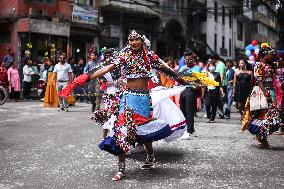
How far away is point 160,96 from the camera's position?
6.84 metres

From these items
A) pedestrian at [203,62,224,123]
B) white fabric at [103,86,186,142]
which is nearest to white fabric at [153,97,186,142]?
white fabric at [103,86,186,142]

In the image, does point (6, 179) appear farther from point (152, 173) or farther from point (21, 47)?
point (21, 47)

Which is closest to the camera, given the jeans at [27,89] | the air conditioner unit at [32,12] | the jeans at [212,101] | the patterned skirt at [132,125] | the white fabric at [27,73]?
the patterned skirt at [132,125]

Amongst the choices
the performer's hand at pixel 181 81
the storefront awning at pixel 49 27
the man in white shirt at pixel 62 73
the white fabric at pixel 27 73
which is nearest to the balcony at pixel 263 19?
the storefront awning at pixel 49 27

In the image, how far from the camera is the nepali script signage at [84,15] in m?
27.8

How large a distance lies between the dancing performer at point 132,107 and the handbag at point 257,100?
9.01 feet

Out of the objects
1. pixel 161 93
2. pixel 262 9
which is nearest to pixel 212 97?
pixel 161 93

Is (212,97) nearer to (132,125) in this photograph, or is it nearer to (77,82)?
A: (132,125)

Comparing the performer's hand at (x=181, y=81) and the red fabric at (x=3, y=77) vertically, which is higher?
the red fabric at (x=3, y=77)

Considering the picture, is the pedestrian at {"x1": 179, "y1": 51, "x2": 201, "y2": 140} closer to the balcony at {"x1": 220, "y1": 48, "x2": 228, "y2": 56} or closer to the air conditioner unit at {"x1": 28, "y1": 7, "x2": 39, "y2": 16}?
the air conditioner unit at {"x1": 28, "y1": 7, "x2": 39, "y2": 16}

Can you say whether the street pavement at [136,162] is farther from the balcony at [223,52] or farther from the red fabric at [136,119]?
the balcony at [223,52]

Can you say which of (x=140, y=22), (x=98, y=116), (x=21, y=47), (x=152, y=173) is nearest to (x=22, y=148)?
(x=98, y=116)

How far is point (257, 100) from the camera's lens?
25.8 feet

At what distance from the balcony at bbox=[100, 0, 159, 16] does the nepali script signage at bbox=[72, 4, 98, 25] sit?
114 cm
